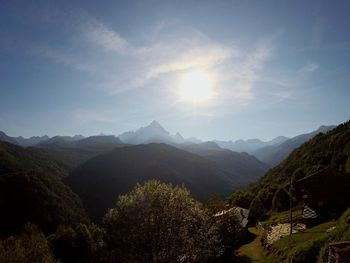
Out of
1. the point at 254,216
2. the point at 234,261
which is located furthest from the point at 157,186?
the point at 254,216

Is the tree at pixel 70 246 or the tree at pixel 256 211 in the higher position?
the tree at pixel 256 211

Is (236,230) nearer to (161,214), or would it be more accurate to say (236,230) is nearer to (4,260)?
(161,214)

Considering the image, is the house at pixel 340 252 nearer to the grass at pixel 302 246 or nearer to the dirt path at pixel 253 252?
the grass at pixel 302 246

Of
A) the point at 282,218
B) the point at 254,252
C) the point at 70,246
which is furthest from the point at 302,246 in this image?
the point at 70,246

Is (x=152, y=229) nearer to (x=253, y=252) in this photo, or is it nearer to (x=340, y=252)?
(x=340, y=252)

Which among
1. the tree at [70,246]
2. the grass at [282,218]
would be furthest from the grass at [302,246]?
the tree at [70,246]

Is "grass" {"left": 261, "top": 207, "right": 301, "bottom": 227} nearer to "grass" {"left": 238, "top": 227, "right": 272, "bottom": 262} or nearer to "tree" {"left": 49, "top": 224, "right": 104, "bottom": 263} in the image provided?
"grass" {"left": 238, "top": 227, "right": 272, "bottom": 262}

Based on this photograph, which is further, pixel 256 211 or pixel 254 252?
pixel 256 211

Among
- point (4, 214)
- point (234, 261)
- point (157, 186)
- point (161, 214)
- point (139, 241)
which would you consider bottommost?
point (4, 214)

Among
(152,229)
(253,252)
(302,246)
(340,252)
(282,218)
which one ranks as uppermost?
(340,252)
